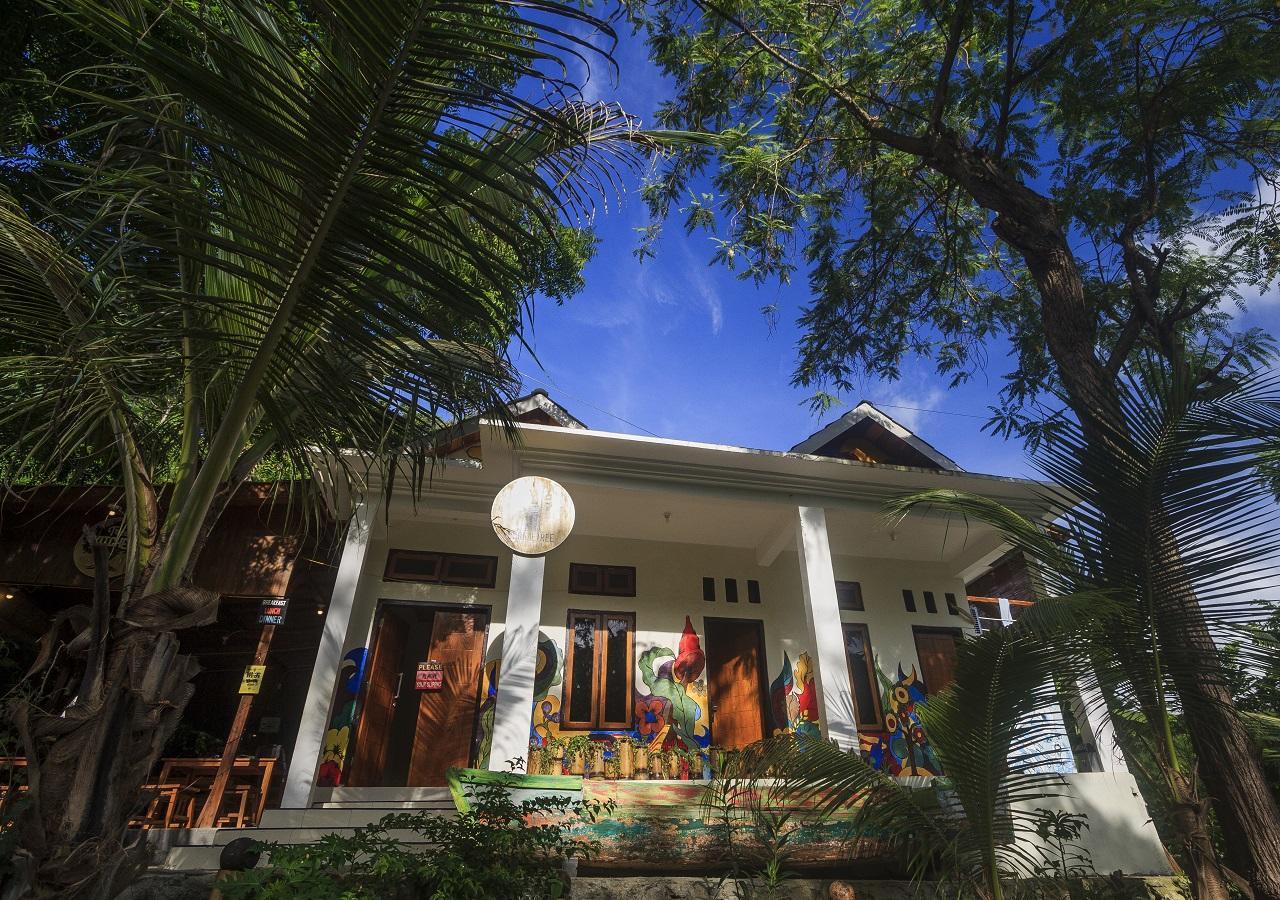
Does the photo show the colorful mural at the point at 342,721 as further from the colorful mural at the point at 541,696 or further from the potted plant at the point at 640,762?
the potted plant at the point at 640,762

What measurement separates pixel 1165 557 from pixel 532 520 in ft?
14.3

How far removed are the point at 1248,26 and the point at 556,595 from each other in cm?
932

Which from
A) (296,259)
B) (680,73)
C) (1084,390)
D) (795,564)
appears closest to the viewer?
(296,259)

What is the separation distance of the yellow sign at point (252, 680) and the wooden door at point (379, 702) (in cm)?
172

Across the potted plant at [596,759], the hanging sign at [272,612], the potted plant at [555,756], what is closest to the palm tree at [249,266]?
the hanging sign at [272,612]

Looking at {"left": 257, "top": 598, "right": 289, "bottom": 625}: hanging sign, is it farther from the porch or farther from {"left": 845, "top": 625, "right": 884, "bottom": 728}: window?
{"left": 845, "top": 625, "right": 884, "bottom": 728}: window

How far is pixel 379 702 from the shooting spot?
25.9ft

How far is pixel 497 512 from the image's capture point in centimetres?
593

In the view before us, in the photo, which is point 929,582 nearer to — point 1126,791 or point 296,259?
point 1126,791

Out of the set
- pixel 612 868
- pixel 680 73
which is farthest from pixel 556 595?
pixel 680 73

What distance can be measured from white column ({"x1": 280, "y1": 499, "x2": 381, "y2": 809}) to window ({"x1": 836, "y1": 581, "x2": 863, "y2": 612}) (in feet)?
20.5

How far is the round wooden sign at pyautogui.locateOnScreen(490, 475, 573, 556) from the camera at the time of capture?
5.86 metres

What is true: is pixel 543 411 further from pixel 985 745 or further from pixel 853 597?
pixel 985 745

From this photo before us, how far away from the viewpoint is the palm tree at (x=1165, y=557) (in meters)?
3.34
